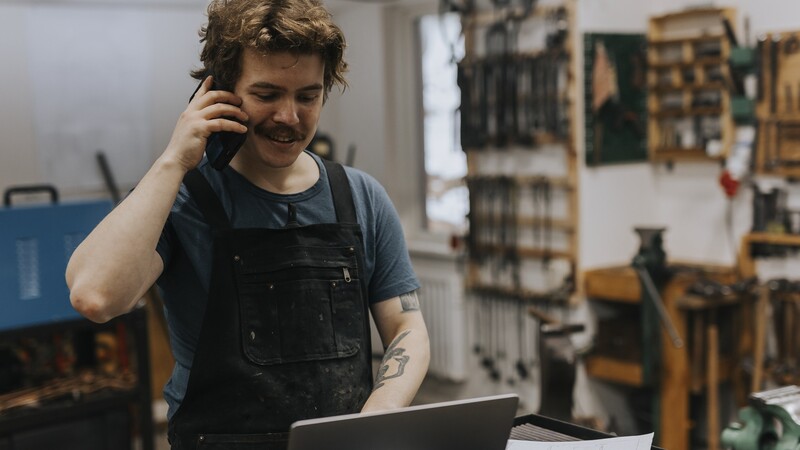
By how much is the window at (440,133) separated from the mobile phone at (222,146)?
3.94 metres

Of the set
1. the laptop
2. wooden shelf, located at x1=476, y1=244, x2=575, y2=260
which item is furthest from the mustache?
wooden shelf, located at x1=476, y1=244, x2=575, y2=260

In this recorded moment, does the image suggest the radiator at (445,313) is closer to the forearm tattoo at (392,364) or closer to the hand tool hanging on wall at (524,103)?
the hand tool hanging on wall at (524,103)

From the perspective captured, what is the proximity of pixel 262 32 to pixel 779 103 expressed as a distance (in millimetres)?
3542

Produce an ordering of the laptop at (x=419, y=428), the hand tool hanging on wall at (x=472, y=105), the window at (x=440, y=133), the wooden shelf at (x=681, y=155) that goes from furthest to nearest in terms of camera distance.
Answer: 1. the window at (x=440, y=133)
2. the hand tool hanging on wall at (x=472, y=105)
3. the wooden shelf at (x=681, y=155)
4. the laptop at (x=419, y=428)

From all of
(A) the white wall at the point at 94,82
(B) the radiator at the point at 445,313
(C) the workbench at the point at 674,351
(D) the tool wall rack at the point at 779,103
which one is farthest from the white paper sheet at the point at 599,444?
(A) the white wall at the point at 94,82

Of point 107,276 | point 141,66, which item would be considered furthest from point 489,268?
point 107,276

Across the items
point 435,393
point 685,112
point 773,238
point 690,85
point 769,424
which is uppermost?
point 690,85

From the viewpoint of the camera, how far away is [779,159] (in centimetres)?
452

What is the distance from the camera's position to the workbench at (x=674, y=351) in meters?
4.48

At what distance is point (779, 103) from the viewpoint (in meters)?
4.51

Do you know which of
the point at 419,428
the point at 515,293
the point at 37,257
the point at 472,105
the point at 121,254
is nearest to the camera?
the point at 419,428

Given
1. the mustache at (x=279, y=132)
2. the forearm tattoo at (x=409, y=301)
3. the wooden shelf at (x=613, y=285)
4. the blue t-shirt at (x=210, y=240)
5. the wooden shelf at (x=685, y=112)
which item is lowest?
the wooden shelf at (x=613, y=285)

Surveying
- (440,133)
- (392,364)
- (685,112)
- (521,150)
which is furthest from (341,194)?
(440,133)

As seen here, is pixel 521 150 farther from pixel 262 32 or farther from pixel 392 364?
pixel 262 32
